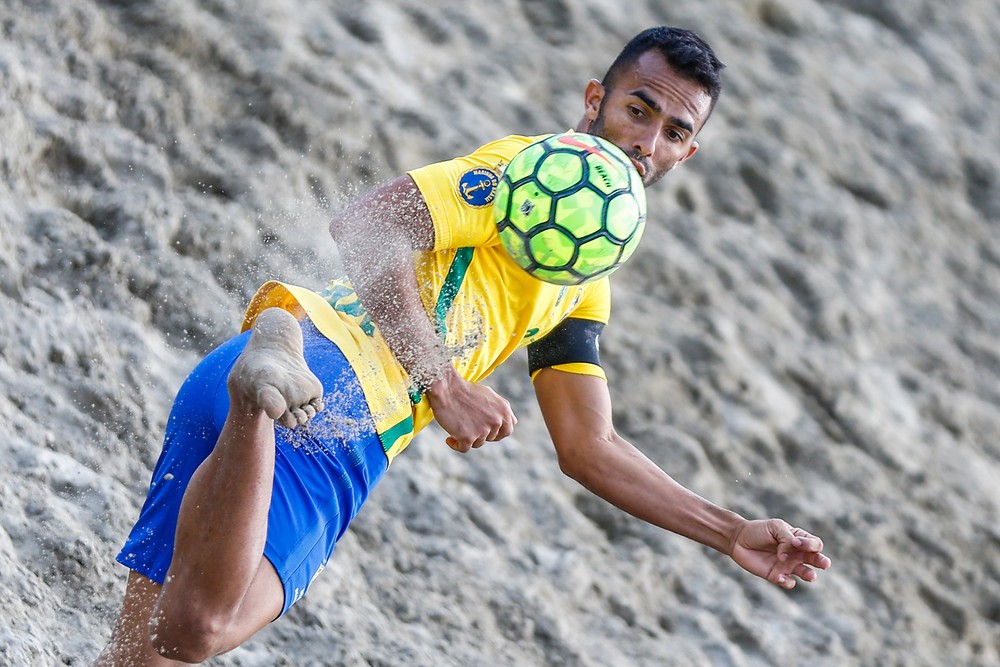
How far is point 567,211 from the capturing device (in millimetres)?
2334

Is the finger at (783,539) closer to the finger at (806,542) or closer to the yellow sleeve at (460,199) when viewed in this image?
the finger at (806,542)

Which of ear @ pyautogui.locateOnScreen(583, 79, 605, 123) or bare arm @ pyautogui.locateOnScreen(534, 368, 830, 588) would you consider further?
ear @ pyautogui.locateOnScreen(583, 79, 605, 123)

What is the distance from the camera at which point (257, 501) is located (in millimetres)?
2115

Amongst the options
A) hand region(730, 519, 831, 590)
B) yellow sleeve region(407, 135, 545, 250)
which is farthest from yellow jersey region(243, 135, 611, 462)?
hand region(730, 519, 831, 590)

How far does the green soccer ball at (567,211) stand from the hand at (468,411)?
10.4 inches

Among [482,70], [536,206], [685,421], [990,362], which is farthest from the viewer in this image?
[990,362]

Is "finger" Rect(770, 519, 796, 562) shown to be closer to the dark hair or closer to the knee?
the dark hair

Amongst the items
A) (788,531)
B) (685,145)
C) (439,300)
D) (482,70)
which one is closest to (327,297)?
(439,300)

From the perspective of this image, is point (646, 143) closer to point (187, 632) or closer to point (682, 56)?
point (682, 56)

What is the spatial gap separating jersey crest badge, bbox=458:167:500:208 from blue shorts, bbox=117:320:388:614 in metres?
0.40

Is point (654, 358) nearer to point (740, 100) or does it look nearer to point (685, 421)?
point (685, 421)

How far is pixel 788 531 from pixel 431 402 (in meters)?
0.78

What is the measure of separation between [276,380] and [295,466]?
0.35 m

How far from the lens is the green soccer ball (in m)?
2.34
